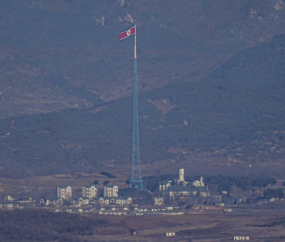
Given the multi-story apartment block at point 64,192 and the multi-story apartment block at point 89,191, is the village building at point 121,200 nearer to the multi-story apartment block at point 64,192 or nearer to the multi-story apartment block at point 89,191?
the multi-story apartment block at point 89,191

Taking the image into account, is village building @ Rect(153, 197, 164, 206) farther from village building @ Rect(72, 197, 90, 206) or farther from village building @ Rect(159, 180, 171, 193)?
village building @ Rect(72, 197, 90, 206)

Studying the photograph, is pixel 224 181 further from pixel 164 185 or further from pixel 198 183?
pixel 164 185

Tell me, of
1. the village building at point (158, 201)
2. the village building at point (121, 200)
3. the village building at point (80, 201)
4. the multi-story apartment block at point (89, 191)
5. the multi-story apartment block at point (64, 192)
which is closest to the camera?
the village building at point (80, 201)

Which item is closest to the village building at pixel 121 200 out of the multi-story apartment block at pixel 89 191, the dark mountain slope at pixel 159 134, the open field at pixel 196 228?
the multi-story apartment block at pixel 89 191

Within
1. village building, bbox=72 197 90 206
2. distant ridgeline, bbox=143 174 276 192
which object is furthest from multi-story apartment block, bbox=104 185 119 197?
distant ridgeline, bbox=143 174 276 192

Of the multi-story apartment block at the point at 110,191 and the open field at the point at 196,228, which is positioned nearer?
the open field at the point at 196,228

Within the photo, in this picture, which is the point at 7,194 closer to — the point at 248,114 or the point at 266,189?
the point at 266,189

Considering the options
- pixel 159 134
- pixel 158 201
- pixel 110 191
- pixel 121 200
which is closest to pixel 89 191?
pixel 110 191
